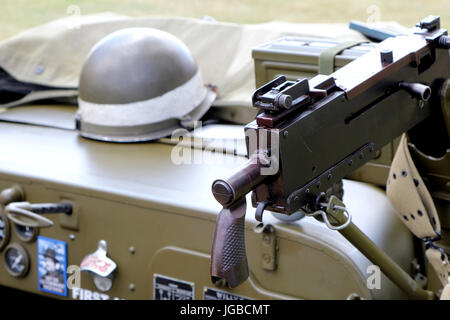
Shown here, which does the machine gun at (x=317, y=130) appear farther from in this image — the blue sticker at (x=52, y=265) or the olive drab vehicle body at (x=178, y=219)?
the blue sticker at (x=52, y=265)

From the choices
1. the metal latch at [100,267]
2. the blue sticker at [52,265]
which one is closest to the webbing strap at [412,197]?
the metal latch at [100,267]

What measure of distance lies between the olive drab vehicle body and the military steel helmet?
0.06 metres

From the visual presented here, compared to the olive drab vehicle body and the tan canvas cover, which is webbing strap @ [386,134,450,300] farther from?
the tan canvas cover

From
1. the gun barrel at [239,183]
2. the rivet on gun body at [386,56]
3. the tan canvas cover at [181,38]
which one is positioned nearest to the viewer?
the gun barrel at [239,183]

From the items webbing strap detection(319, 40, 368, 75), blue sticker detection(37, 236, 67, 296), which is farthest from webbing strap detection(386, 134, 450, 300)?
blue sticker detection(37, 236, 67, 296)

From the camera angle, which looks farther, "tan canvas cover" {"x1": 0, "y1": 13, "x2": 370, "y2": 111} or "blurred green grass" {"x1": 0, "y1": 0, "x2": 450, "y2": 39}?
"blurred green grass" {"x1": 0, "y1": 0, "x2": 450, "y2": 39}

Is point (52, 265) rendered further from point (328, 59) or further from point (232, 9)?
point (232, 9)

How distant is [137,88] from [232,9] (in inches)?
Result: 215

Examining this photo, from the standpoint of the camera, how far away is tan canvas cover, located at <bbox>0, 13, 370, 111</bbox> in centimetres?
357

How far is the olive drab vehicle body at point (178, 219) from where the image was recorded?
2.64m

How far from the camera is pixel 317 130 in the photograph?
200 centimetres

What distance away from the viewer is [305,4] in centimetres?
847

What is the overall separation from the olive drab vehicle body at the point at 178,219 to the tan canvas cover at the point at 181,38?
0.10 ft

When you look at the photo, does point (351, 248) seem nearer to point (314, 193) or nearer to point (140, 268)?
point (314, 193)
